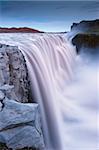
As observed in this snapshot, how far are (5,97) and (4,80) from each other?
306 mm

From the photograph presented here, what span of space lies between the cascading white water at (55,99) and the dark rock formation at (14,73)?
14cm

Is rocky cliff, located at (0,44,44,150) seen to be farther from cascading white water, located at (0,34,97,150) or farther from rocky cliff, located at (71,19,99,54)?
rocky cliff, located at (71,19,99,54)

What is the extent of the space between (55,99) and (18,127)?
1672 mm

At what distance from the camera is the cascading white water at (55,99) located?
429cm

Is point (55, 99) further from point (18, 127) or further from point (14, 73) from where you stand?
point (18, 127)

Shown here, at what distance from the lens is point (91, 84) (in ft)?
22.1

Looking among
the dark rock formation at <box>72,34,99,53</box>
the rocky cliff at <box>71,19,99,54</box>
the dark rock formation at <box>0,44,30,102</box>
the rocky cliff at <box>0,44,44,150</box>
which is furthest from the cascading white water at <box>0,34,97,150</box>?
the dark rock formation at <box>72,34,99,53</box>

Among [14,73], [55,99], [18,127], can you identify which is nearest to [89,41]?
[55,99]

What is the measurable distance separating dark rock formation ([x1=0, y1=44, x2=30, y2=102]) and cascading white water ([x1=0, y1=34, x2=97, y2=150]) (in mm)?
139

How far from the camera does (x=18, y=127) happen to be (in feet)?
10.7

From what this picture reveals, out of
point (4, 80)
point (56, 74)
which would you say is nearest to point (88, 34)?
point (56, 74)

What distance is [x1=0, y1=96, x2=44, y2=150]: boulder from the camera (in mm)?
3236

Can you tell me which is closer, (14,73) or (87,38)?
(14,73)

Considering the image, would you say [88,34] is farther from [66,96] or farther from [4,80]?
[4,80]
